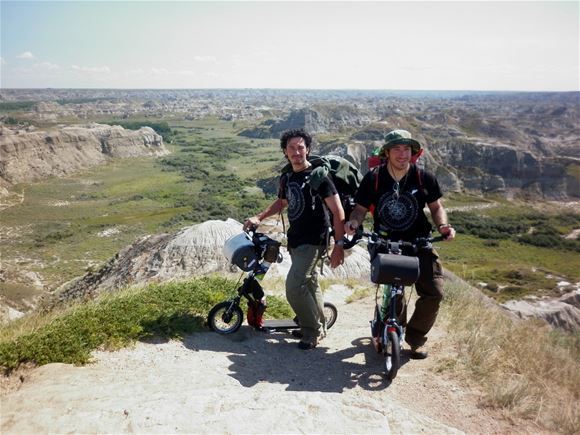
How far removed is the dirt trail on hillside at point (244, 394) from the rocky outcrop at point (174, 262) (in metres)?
11.5

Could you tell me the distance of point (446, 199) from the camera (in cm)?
8231

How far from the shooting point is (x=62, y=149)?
317 feet

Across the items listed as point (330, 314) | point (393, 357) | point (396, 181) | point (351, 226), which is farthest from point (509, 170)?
point (393, 357)

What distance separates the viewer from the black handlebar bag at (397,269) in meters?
4.39

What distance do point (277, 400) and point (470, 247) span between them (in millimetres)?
59934

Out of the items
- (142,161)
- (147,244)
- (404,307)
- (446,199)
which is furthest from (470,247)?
(142,161)

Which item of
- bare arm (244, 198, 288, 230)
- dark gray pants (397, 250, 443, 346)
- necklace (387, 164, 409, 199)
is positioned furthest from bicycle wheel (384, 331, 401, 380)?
bare arm (244, 198, 288, 230)

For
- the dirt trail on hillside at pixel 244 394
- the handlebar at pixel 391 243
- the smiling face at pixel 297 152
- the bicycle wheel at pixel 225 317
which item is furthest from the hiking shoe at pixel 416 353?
the smiling face at pixel 297 152

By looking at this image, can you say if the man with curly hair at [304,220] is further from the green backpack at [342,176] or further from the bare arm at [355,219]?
the bare arm at [355,219]

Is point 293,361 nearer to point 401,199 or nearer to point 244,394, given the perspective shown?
point 244,394

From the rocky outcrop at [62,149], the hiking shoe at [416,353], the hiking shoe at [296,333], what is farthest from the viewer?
the rocky outcrop at [62,149]

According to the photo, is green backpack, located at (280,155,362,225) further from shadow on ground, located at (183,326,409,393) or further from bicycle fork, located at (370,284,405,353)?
shadow on ground, located at (183,326,409,393)

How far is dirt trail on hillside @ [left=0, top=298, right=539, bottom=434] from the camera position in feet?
11.4

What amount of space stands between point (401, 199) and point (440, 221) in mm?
483
